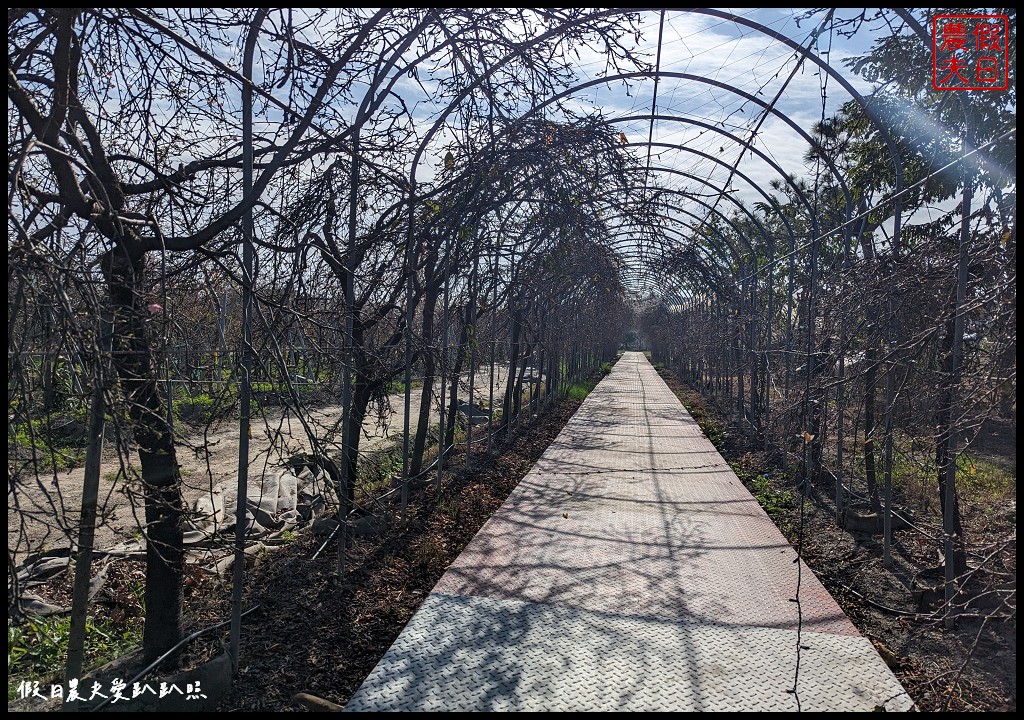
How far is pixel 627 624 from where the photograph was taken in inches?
169

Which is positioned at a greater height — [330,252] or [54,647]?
[330,252]

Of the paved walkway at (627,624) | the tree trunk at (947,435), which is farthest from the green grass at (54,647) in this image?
the tree trunk at (947,435)

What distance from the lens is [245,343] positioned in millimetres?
3221

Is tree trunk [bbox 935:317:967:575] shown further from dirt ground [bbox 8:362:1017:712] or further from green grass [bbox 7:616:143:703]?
green grass [bbox 7:616:143:703]

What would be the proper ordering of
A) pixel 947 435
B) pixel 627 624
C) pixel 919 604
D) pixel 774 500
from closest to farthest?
pixel 947 435, pixel 627 624, pixel 919 604, pixel 774 500

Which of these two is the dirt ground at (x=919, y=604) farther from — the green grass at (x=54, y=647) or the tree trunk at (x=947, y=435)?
the green grass at (x=54, y=647)

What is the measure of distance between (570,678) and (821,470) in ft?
17.7

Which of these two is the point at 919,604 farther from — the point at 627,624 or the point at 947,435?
the point at 627,624

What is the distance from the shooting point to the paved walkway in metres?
3.41

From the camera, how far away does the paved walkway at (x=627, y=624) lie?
134 inches

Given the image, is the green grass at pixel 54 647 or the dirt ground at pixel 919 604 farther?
the green grass at pixel 54 647

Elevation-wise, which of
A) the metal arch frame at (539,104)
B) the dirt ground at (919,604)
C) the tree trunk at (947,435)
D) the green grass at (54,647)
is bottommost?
the green grass at (54,647)

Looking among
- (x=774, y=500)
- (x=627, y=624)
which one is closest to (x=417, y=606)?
(x=627, y=624)

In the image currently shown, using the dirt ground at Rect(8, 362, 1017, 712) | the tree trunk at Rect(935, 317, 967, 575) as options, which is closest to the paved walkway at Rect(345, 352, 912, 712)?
the dirt ground at Rect(8, 362, 1017, 712)
